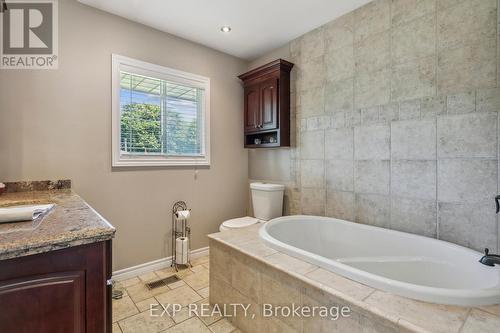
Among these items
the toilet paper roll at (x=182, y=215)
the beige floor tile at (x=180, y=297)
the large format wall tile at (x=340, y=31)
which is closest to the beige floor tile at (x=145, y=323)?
the beige floor tile at (x=180, y=297)

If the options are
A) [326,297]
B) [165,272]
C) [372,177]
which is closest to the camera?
[326,297]

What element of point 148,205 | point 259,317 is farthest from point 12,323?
point 148,205

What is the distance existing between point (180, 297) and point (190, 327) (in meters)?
0.41

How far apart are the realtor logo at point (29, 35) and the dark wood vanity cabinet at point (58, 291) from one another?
77.0 inches

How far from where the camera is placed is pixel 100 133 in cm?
227

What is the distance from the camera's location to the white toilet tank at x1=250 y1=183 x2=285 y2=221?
284 centimetres

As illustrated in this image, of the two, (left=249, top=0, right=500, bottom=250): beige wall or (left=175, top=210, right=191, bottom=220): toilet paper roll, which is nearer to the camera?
(left=249, top=0, right=500, bottom=250): beige wall

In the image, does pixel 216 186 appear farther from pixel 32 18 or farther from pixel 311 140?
pixel 32 18

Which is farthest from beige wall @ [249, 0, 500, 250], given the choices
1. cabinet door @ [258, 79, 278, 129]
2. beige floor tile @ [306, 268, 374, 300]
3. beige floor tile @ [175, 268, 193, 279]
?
beige floor tile @ [175, 268, 193, 279]

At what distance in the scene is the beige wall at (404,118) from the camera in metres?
1.66

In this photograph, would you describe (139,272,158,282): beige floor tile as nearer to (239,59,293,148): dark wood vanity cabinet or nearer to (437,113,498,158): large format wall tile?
(239,59,293,148): dark wood vanity cabinet

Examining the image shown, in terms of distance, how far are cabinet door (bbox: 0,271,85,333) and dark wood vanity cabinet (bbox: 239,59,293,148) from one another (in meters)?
2.27

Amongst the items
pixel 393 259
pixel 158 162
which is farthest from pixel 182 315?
pixel 393 259

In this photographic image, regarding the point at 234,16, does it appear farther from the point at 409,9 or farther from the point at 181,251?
the point at 181,251
